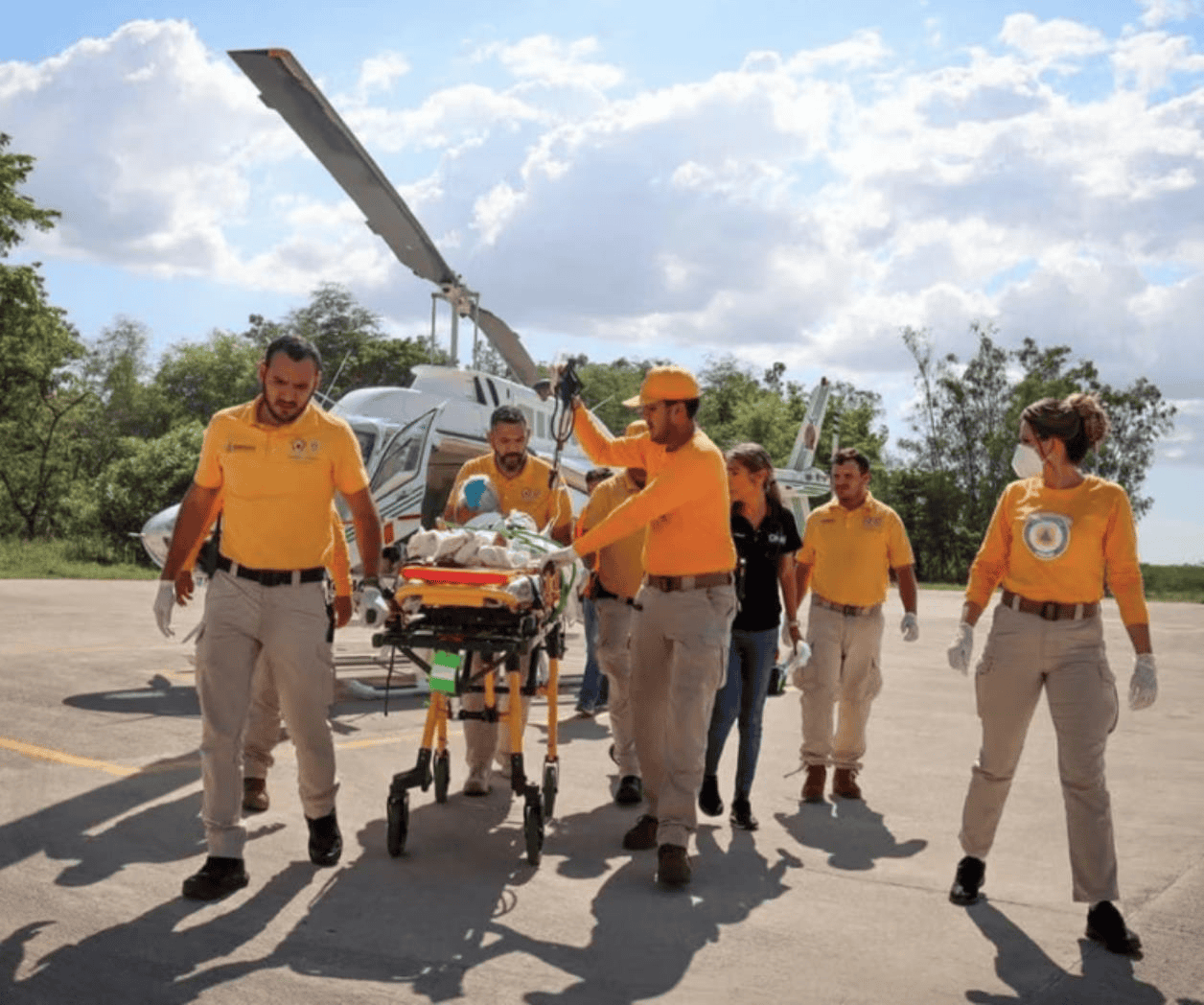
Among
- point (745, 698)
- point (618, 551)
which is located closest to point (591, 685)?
point (618, 551)

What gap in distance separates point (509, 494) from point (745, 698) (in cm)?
168

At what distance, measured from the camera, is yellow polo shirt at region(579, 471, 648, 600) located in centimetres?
771

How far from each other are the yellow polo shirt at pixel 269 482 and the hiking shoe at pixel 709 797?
8.18 feet

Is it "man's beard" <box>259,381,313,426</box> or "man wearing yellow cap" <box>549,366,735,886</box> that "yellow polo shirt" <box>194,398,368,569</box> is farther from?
"man wearing yellow cap" <box>549,366,735,886</box>

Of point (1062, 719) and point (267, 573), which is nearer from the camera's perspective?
point (1062, 719)

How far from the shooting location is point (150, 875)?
5.36 meters

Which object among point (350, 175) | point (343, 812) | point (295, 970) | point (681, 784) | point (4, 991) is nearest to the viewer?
point (4, 991)

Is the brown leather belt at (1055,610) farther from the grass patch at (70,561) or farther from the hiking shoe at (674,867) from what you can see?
the grass patch at (70,561)

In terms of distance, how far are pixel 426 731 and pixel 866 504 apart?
323 centimetres

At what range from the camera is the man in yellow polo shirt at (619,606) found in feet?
24.3

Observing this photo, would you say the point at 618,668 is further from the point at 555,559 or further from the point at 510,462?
the point at 555,559

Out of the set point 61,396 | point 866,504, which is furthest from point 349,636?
point 61,396

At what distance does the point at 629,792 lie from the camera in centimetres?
731

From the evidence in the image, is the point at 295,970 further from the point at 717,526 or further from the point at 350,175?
the point at 350,175
